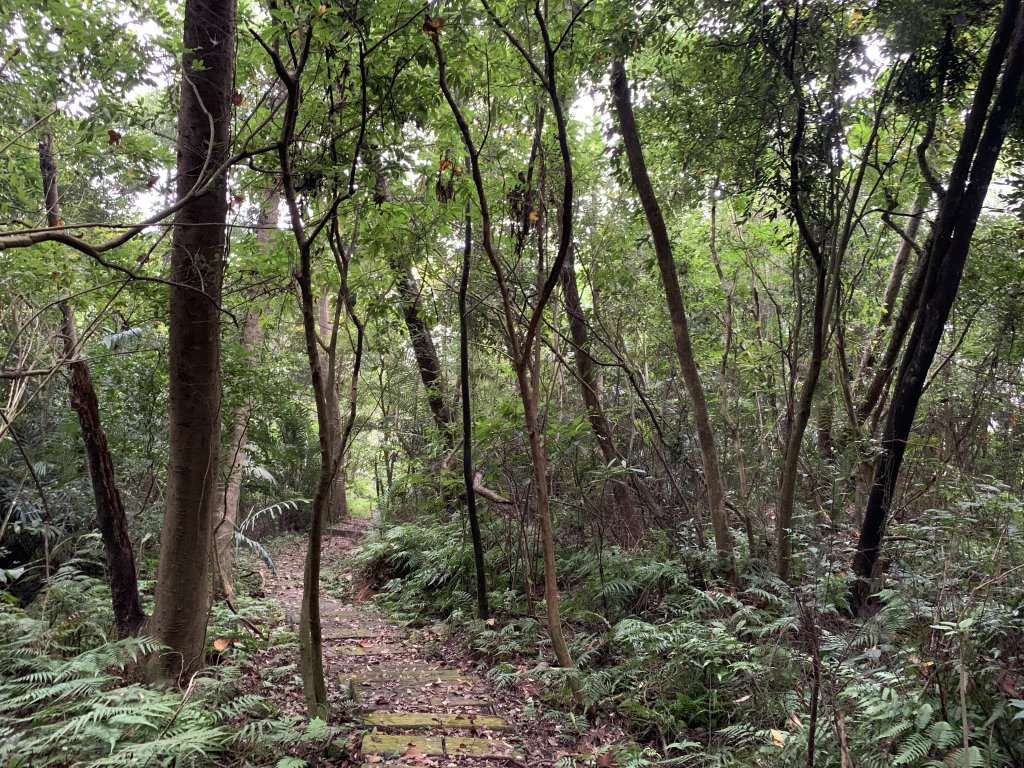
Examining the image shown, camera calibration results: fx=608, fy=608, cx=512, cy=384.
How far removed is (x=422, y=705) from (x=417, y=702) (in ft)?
0.29

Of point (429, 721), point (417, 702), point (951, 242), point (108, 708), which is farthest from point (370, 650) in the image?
point (951, 242)

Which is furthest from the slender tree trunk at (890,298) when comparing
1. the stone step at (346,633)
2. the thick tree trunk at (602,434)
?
the stone step at (346,633)

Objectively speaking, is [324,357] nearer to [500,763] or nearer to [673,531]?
[673,531]

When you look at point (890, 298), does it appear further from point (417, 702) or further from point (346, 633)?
point (346, 633)

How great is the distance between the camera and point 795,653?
415cm

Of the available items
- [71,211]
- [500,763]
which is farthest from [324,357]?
[500,763]

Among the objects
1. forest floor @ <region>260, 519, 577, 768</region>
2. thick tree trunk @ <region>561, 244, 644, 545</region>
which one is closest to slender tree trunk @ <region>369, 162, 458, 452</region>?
thick tree trunk @ <region>561, 244, 644, 545</region>

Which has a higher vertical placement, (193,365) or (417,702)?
(193,365)

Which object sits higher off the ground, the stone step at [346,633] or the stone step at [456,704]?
the stone step at [346,633]

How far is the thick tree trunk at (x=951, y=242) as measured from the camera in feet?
15.8

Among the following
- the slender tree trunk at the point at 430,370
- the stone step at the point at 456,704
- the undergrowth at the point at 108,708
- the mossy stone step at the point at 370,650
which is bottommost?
the stone step at the point at 456,704

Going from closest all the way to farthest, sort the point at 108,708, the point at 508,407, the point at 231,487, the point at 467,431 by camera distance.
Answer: the point at 108,708 → the point at 467,431 → the point at 508,407 → the point at 231,487

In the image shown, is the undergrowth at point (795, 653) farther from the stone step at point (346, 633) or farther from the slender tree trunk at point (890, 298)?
the slender tree trunk at point (890, 298)

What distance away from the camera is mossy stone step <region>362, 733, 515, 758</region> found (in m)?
3.90
